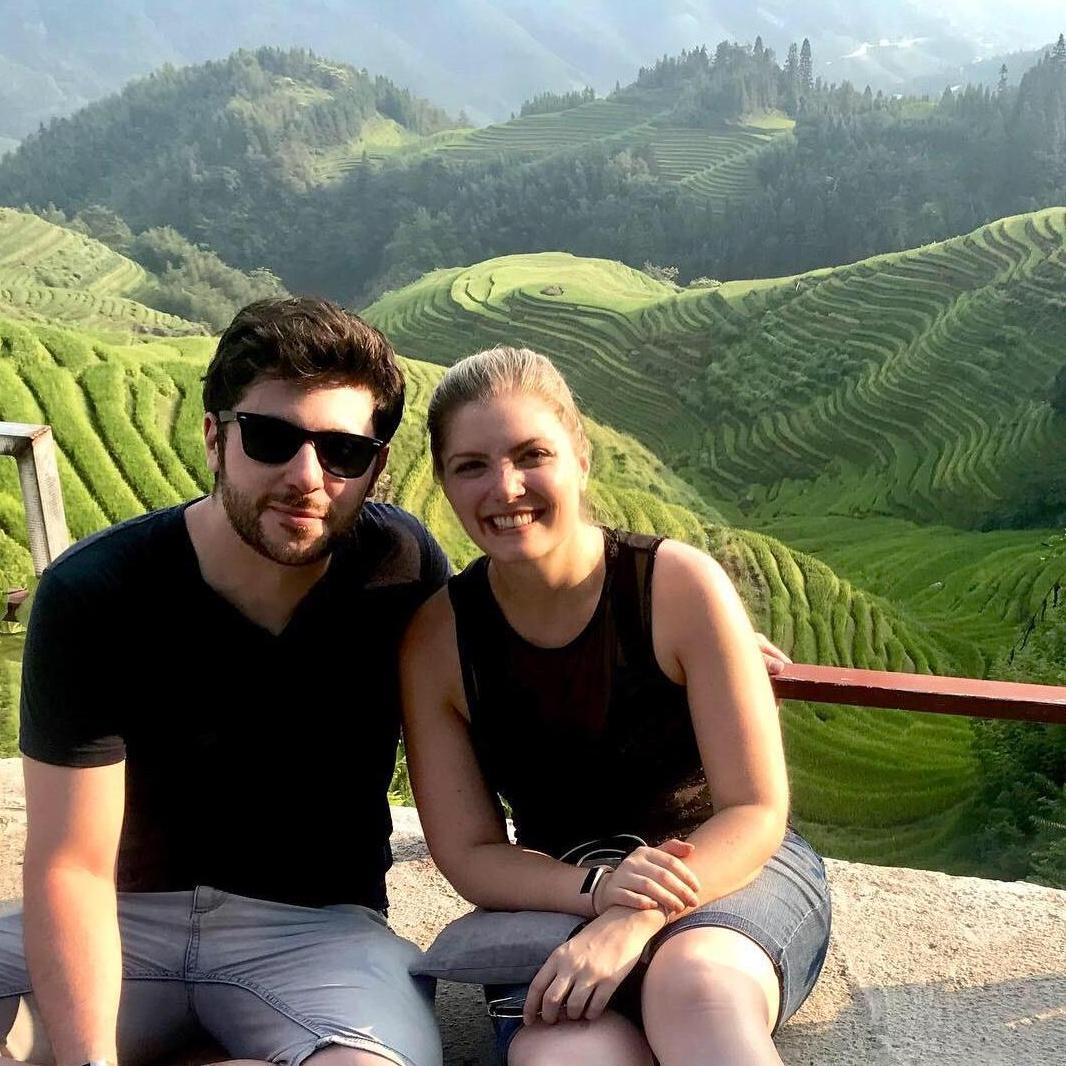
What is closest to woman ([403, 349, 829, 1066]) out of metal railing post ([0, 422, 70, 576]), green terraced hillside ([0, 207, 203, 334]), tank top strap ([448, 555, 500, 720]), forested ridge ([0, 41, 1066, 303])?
tank top strap ([448, 555, 500, 720])

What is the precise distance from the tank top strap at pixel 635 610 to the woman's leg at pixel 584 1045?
0.40 metres

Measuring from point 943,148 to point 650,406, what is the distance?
1756cm

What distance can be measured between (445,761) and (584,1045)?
373mm

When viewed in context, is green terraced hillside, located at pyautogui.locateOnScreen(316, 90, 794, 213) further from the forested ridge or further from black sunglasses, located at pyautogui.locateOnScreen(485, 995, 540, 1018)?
black sunglasses, located at pyautogui.locateOnScreen(485, 995, 540, 1018)

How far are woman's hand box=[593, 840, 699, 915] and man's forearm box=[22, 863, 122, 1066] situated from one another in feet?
1.77

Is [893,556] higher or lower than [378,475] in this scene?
lower

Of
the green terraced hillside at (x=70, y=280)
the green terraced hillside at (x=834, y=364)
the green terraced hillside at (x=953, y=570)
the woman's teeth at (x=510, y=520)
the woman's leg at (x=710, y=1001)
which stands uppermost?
the green terraced hillside at (x=70, y=280)

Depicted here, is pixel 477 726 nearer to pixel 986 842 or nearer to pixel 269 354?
pixel 269 354

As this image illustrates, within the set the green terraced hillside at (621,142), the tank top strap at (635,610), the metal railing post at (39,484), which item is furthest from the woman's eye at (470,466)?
the green terraced hillside at (621,142)

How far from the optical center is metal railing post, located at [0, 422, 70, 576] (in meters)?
2.11

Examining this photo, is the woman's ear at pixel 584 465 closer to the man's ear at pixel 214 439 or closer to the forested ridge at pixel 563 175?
the man's ear at pixel 214 439

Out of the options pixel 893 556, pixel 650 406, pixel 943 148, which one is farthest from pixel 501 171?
pixel 893 556

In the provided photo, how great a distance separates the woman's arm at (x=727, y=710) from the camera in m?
1.28

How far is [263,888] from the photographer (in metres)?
1.36
